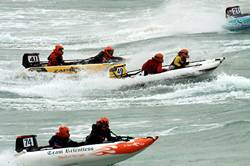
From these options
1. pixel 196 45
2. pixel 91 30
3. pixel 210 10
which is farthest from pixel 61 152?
pixel 210 10

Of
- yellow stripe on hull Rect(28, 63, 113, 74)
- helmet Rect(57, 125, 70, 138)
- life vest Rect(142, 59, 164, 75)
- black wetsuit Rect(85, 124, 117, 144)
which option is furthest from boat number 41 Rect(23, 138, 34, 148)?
yellow stripe on hull Rect(28, 63, 113, 74)

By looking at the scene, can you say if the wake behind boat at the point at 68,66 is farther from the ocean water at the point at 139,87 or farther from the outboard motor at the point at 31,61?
the ocean water at the point at 139,87

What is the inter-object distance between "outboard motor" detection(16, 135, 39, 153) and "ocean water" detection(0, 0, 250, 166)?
44 cm

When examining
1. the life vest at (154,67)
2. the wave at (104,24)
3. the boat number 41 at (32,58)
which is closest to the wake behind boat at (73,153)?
the life vest at (154,67)

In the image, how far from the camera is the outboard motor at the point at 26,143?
1917 cm

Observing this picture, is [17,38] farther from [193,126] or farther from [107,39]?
[193,126]

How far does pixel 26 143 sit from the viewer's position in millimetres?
19219

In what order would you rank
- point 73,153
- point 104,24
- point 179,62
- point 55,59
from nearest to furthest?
1. point 73,153
2. point 179,62
3. point 55,59
4. point 104,24

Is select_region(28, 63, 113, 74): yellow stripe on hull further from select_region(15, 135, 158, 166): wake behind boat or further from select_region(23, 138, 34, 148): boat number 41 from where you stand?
select_region(23, 138, 34, 148): boat number 41

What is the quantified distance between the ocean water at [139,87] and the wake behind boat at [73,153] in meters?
0.56

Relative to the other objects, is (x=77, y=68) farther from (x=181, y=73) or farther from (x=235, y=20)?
(x=235, y=20)

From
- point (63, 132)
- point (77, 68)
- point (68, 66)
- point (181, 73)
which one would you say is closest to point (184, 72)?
point (181, 73)

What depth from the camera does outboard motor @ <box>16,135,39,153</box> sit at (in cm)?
1917

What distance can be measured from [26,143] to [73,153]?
1100 mm
